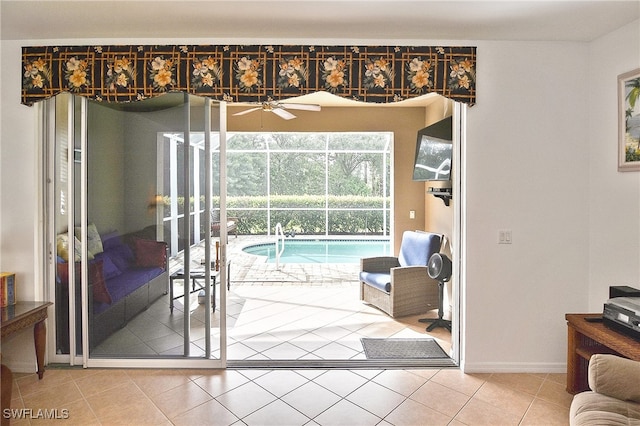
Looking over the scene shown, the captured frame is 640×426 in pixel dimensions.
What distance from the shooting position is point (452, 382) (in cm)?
303

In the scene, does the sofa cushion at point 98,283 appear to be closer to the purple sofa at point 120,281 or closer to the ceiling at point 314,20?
the purple sofa at point 120,281

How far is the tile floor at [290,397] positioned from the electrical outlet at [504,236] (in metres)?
1.02

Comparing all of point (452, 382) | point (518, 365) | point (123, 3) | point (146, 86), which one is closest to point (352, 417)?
point (452, 382)

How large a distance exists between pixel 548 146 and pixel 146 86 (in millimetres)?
3085

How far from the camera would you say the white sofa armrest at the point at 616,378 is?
1935 mm

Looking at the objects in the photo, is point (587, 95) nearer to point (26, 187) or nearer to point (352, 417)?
point (352, 417)

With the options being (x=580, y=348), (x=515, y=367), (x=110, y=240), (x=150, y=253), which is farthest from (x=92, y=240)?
(x=580, y=348)

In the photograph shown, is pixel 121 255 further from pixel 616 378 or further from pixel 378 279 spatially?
pixel 616 378

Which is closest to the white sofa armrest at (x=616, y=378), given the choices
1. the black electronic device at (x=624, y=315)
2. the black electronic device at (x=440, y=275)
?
the black electronic device at (x=624, y=315)

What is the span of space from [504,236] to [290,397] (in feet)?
6.53

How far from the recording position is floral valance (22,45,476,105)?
10.1ft

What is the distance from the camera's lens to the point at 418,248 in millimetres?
4898

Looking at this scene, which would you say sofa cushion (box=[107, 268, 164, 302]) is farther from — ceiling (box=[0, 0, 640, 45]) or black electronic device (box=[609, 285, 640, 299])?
black electronic device (box=[609, 285, 640, 299])

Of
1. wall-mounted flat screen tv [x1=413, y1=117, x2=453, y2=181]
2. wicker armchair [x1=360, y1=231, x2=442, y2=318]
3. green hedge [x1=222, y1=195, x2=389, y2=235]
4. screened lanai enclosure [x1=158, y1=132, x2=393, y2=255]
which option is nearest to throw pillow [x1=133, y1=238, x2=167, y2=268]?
wicker armchair [x1=360, y1=231, x2=442, y2=318]
